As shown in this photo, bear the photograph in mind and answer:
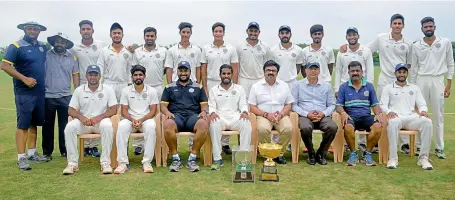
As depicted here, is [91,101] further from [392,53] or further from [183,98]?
[392,53]

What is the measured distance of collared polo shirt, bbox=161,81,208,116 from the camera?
596cm

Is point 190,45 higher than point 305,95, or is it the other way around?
point 190,45

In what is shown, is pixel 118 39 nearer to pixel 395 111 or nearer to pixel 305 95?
pixel 305 95

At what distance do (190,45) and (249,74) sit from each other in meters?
0.98

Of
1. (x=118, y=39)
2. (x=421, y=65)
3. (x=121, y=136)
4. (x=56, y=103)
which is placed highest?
(x=118, y=39)

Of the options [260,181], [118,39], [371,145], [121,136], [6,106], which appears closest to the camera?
[260,181]

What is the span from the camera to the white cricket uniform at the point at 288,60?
21.8 ft

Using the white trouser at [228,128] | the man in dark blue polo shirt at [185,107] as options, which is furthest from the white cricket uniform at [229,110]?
the man in dark blue polo shirt at [185,107]

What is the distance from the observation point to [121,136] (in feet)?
18.0

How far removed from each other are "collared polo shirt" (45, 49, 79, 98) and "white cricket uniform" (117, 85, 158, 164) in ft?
2.81

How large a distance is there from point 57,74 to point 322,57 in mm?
3729

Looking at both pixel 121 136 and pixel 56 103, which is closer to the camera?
pixel 121 136

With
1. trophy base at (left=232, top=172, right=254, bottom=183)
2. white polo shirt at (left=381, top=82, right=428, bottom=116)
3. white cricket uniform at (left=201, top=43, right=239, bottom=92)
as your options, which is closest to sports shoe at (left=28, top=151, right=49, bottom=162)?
white cricket uniform at (left=201, top=43, right=239, bottom=92)

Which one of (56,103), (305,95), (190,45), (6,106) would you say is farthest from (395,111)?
(6,106)
